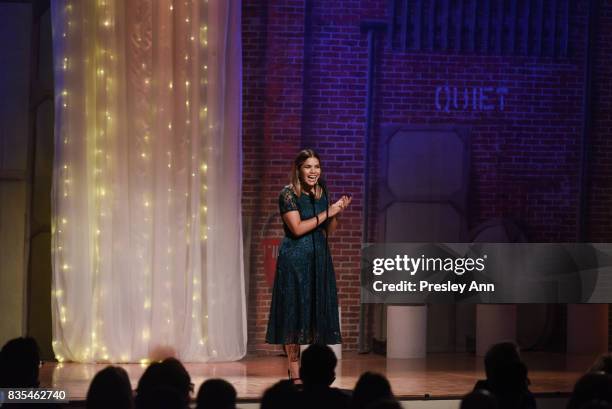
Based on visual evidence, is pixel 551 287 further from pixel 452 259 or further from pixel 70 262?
pixel 70 262

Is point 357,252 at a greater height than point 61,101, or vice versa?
point 61,101

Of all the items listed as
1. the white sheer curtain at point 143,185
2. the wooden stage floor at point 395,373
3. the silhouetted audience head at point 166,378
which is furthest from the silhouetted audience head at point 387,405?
the white sheer curtain at point 143,185

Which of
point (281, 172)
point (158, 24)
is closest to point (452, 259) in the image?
point (281, 172)

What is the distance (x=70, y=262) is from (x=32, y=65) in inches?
65.1

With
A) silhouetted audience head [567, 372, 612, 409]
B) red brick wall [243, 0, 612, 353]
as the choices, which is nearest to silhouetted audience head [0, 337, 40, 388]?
silhouetted audience head [567, 372, 612, 409]

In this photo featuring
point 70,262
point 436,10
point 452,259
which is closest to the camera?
point 70,262

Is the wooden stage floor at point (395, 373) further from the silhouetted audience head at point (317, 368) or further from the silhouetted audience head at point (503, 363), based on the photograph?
the silhouetted audience head at point (503, 363)

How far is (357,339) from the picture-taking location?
9.16m

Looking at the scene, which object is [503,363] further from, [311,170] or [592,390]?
[311,170]

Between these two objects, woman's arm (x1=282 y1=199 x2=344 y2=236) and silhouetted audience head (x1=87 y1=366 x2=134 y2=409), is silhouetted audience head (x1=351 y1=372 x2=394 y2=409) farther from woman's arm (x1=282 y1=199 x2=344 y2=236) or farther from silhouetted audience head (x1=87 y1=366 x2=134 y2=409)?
woman's arm (x1=282 y1=199 x2=344 y2=236)

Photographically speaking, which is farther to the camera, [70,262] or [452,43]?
[452,43]

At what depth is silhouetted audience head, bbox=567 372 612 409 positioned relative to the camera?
3928 millimetres

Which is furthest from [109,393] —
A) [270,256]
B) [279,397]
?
[270,256]

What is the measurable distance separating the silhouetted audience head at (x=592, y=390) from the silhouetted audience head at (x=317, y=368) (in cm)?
93
